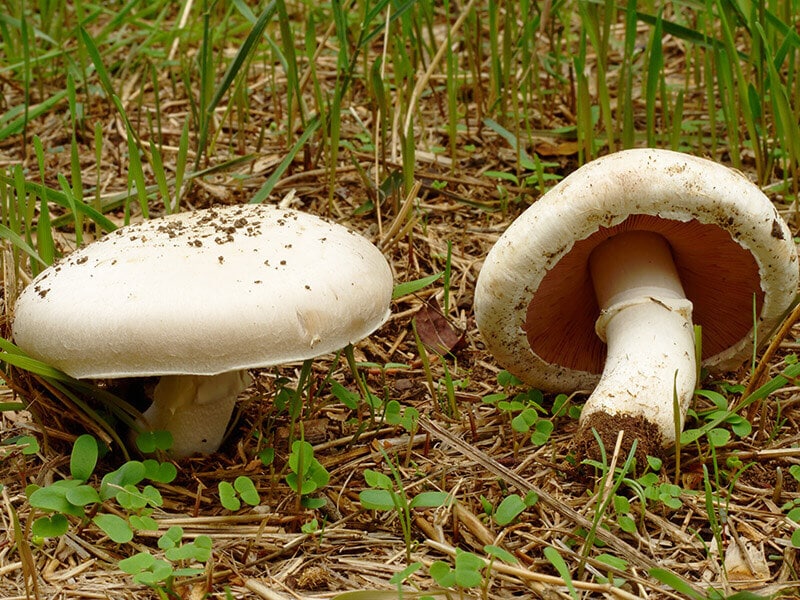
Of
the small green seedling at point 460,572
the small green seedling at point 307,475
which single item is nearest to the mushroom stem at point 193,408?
the small green seedling at point 307,475

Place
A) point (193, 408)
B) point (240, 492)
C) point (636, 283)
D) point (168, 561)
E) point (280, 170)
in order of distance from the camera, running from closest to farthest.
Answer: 1. point (168, 561)
2. point (240, 492)
3. point (193, 408)
4. point (636, 283)
5. point (280, 170)

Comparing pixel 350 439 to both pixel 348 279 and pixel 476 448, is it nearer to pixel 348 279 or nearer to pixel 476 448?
pixel 476 448

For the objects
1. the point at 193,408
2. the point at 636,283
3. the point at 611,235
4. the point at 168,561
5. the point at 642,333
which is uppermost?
the point at 611,235

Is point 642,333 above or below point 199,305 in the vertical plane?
below

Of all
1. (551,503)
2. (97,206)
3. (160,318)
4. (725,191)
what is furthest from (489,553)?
(97,206)

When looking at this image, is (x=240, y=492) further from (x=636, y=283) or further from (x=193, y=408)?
(x=636, y=283)

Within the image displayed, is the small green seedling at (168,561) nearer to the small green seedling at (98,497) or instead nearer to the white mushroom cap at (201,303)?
the small green seedling at (98,497)

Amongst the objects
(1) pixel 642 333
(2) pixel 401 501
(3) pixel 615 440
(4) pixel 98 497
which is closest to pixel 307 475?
(2) pixel 401 501
